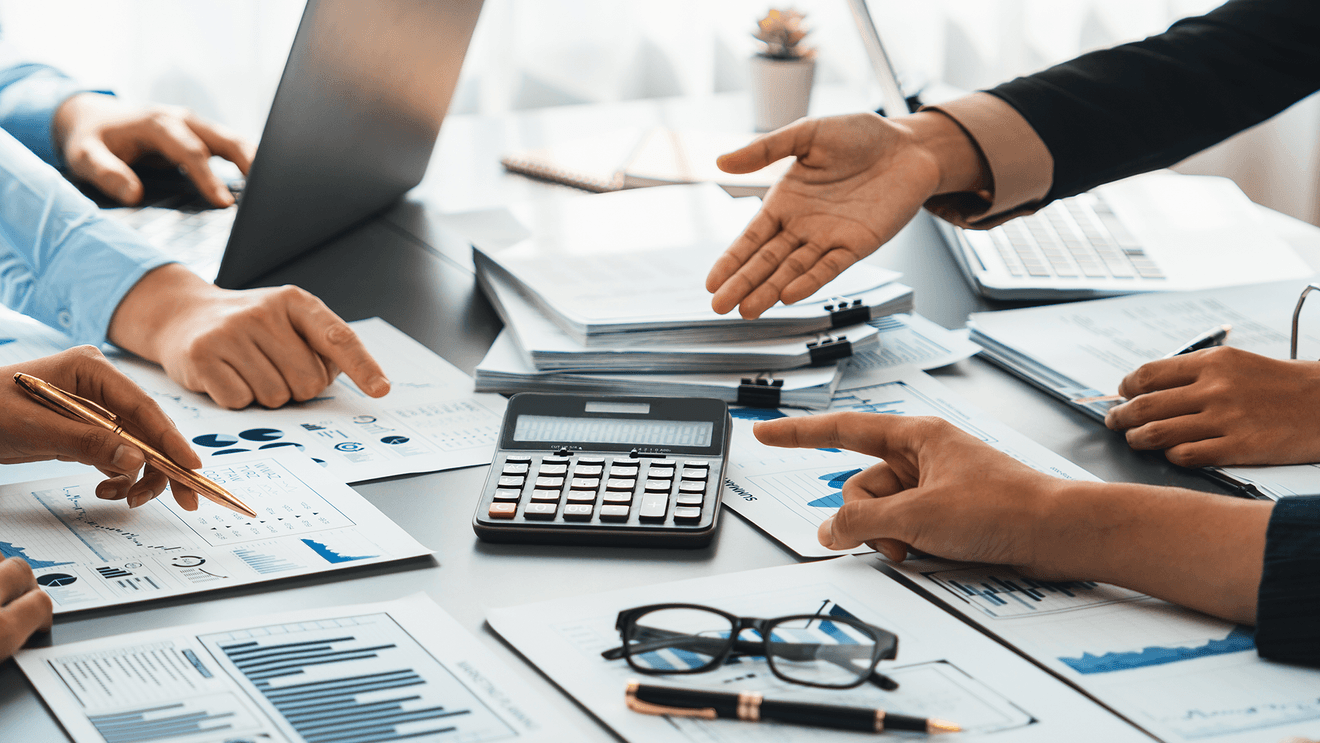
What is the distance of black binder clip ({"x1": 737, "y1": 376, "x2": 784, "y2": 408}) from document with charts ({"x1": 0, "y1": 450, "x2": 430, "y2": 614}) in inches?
13.5

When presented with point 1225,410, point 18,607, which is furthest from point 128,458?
point 1225,410

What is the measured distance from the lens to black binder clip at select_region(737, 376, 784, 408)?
991mm

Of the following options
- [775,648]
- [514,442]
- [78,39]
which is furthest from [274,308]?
[78,39]

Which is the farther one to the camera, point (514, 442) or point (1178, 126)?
point (1178, 126)

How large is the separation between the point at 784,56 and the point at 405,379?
1.01 m

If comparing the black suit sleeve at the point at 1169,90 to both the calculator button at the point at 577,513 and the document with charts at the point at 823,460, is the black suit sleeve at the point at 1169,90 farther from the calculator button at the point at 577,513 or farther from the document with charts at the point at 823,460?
the calculator button at the point at 577,513

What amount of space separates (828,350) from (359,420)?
0.41 meters

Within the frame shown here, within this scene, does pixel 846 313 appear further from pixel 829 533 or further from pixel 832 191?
pixel 829 533

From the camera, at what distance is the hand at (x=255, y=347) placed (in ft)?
3.16

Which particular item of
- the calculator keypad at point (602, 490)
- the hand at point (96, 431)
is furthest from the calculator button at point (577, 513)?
the hand at point (96, 431)

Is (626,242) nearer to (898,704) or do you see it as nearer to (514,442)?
(514,442)

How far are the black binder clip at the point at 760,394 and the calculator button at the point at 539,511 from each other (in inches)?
11.0

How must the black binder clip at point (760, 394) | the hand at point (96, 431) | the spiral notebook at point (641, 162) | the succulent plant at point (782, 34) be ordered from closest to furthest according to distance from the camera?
the hand at point (96, 431) → the black binder clip at point (760, 394) → the spiral notebook at point (641, 162) → the succulent plant at point (782, 34)

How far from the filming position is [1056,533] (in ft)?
2.27
